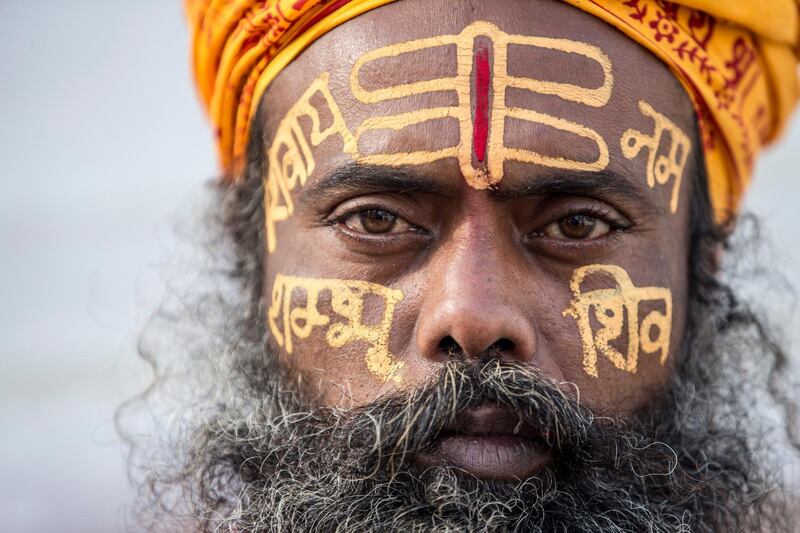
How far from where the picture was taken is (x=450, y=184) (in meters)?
2.18

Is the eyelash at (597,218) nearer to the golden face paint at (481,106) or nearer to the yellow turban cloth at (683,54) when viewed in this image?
the golden face paint at (481,106)

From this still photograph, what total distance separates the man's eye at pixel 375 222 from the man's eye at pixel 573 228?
0.35 metres

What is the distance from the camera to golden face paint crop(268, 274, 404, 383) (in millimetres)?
2195

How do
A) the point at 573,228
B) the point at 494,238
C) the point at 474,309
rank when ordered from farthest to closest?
the point at 573,228
the point at 494,238
the point at 474,309

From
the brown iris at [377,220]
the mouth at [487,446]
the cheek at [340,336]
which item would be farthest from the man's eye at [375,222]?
the mouth at [487,446]

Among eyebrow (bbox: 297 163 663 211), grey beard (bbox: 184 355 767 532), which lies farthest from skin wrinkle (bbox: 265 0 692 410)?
grey beard (bbox: 184 355 767 532)

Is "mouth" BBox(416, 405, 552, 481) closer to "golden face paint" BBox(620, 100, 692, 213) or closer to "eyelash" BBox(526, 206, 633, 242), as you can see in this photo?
"eyelash" BBox(526, 206, 633, 242)

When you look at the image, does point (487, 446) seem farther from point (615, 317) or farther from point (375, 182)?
point (375, 182)

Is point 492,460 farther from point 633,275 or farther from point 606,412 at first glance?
point 633,275

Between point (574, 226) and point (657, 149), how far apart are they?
0.98ft

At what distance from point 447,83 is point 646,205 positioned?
0.58 metres

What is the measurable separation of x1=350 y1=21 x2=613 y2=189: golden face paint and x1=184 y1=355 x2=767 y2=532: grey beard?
47 centimetres

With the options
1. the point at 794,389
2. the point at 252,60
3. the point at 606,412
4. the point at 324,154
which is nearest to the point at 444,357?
the point at 606,412

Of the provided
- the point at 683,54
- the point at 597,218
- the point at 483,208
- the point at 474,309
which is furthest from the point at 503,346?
the point at 683,54
